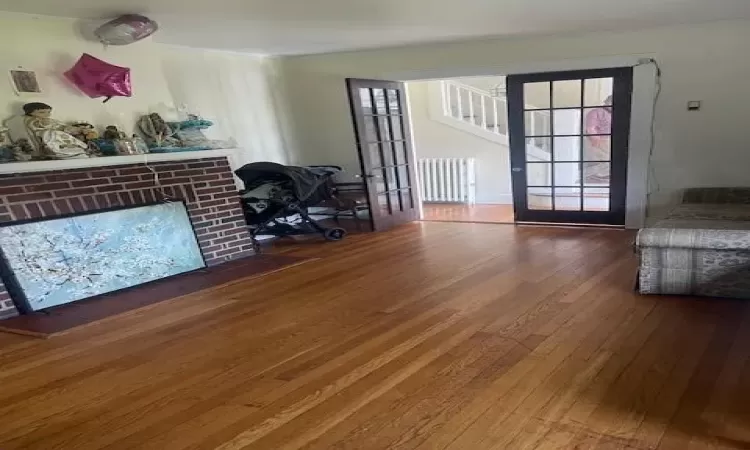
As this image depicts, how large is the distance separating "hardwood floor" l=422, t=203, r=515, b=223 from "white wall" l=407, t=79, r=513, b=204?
316 millimetres

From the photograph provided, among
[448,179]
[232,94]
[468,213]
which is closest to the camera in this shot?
[232,94]

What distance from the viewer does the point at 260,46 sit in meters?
5.15

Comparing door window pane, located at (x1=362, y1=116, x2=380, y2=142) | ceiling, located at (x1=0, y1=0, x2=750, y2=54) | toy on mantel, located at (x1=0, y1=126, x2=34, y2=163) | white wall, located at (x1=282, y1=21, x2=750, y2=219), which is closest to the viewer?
ceiling, located at (x1=0, y1=0, x2=750, y2=54)

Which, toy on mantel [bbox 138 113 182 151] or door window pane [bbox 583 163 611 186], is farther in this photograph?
→ door window pane [bbox 583 163 611 186]

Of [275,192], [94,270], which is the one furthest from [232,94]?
[94,270]

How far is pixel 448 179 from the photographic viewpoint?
7297mm

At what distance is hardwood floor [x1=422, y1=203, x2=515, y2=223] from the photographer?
20.0 feet

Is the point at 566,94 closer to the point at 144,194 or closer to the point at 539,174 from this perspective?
the point at 539,174

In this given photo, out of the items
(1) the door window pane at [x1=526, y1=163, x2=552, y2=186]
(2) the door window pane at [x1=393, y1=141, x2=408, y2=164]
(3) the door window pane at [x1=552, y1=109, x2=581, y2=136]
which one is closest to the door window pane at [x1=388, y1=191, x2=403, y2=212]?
(2) the door window pane at [x1=393, y1=141, x2=408, y2=164]

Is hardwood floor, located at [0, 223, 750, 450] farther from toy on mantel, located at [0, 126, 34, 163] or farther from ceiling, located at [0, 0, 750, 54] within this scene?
ceiling, located at [0, 0, 750, 54]

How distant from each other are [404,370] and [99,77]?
3.51m

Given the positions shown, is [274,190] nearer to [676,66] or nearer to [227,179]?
[227,179]

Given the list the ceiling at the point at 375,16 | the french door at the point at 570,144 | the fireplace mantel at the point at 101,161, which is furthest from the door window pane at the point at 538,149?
the fireplace mantel at the point at 101,161

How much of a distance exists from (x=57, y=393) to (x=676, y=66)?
18.0 feet
